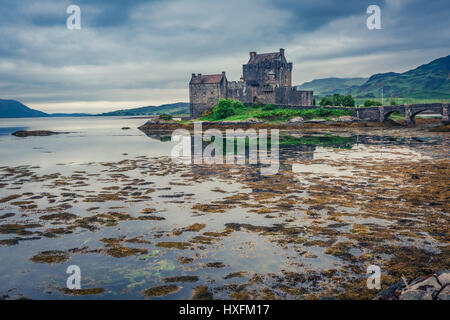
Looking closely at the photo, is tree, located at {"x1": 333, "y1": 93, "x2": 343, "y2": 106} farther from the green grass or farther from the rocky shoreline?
the rocky shoreline

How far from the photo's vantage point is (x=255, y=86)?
87.1m

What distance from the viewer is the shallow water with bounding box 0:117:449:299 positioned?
6.73 meters

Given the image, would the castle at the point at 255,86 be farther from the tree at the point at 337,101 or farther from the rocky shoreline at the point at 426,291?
the rocky shoreline at the point at 426,291

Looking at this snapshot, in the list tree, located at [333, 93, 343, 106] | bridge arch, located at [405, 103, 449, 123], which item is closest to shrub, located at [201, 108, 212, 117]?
tree, located at [333, 93, 343, 106]

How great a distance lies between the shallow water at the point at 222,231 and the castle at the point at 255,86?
6623 centimetres

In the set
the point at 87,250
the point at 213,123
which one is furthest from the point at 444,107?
the point at 87,250

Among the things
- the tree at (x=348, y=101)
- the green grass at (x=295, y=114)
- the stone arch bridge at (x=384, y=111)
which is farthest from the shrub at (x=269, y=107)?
the tree at (x=348, y=101)

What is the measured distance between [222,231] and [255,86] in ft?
266

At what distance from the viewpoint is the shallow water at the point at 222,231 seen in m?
6.73

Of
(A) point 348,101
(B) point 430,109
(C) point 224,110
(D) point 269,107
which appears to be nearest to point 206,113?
(C) point 224,110

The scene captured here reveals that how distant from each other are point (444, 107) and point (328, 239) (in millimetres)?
73548

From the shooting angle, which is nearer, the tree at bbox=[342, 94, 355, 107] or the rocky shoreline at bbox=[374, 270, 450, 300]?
the rocky shoreline at bbox=[374, 270, 450, 300]

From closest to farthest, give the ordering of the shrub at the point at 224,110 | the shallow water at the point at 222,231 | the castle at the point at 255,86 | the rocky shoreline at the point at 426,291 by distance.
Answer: the rocky shoreline at the point at 426,291, the shallow water at the point at 222,231, the shrub at the point at 224,110, the castle at the point at 255,86

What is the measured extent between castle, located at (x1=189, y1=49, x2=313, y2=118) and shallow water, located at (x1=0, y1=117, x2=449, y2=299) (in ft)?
217
